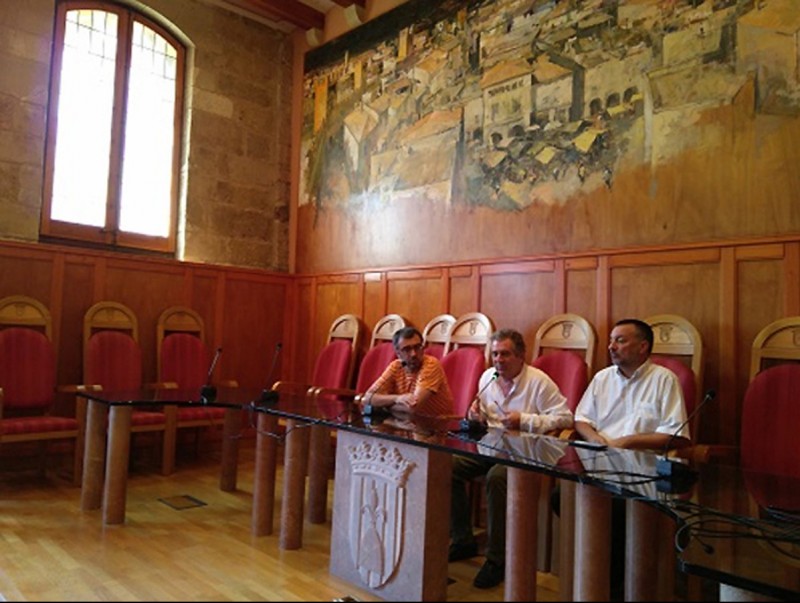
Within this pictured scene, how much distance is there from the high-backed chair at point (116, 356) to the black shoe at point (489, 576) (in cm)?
302

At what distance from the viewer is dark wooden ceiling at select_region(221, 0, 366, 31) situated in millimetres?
6065

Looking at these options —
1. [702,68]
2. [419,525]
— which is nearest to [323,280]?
[702,68]

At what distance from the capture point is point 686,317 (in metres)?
3.60

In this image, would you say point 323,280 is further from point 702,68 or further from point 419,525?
point 419,525

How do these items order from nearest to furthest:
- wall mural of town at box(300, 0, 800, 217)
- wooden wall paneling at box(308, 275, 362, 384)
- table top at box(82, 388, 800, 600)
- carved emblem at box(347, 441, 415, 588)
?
table top at box(82, 388, 800, 600), carved emblem at box(347, 441, 415, 588), wall mural of town at box(300, 0, 800, 217), wooden wall paneling at box(308, 275, 362, 384)

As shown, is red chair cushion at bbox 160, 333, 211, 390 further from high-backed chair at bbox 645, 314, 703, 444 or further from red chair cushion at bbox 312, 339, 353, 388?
high-backed chair at bbox 645, 314, 703, 444

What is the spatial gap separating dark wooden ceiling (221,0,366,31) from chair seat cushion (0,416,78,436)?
414cm

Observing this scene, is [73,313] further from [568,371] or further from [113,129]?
[568,371]

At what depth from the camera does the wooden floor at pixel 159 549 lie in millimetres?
1055

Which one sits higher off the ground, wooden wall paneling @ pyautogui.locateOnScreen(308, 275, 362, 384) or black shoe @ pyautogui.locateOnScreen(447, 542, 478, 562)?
wooden wall paneling @ pyautogui.locateOnScreen(308, 275, 362, 384)

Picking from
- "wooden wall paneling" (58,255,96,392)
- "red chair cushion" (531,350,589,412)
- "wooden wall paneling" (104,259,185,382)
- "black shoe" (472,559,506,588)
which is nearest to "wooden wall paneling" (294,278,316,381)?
"wooden wall paneling" (104,259,185,382)

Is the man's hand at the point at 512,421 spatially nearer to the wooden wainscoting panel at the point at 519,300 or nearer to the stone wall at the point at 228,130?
the wooden wainscoting panel at the point at 519,300

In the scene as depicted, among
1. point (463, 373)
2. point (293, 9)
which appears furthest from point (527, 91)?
point (293, 9)

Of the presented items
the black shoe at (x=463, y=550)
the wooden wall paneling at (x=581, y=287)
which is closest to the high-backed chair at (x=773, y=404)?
the wooden wall paneling at (x=581, y=287)
